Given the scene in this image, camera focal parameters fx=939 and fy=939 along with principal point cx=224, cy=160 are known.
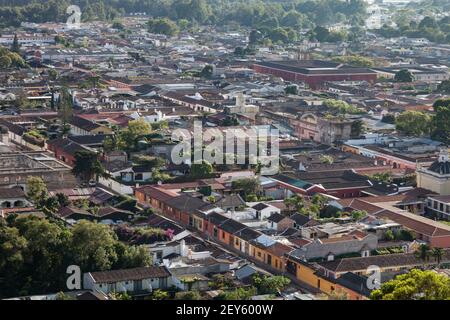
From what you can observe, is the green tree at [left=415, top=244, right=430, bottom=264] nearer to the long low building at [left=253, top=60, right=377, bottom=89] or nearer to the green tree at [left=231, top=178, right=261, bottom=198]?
the green tree at [left=231, top=178, right=261, bottom=198]

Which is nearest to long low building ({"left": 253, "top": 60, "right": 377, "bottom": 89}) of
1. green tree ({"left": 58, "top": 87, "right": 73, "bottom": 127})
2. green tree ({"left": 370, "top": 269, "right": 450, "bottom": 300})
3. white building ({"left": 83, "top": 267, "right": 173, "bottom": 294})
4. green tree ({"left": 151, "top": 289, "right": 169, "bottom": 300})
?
green tree ({"left": 58, "top": 87, "right": 73, "bottom": 127})

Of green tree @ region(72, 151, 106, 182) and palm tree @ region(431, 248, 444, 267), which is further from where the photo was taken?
green tree @ region(72, 151, 106, 182)

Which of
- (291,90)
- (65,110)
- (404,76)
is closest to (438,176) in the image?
(65,110)

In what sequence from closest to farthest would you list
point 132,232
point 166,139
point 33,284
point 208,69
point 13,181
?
point 33,284 < point 132,232 < point 13,181 < point 166,139 < point 208,69

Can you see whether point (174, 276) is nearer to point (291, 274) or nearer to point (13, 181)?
point (291, 274)

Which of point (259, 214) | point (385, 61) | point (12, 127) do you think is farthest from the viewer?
point (385, 61)

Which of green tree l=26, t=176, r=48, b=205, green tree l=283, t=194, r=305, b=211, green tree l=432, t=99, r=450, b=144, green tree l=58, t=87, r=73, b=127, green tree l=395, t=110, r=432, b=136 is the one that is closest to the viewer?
green tree l=283, t=194, r=305, b=211

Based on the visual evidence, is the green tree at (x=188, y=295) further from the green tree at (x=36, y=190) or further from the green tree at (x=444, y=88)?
the green tree at (x=444, y=88)
